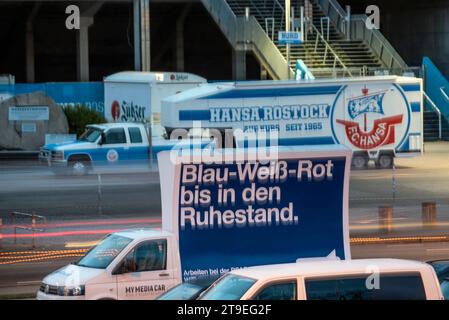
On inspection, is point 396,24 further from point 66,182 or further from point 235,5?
point 66,182

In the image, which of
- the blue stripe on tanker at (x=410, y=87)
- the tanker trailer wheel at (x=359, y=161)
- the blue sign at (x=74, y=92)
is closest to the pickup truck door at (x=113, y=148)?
the tanker trailer wheel at (x=359, y=161)

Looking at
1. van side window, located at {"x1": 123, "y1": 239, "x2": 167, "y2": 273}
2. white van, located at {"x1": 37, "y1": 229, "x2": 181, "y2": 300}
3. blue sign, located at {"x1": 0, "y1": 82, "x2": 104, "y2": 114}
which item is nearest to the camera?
white van, located at {"x1": 37, "y1": 229, "x2": 181, "y2": 300}

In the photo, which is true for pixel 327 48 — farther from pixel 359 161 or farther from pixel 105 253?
pixel 105 253

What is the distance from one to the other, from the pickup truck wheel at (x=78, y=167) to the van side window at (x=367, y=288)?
23.5 meters

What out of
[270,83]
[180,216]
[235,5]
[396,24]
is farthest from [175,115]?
[396,24]

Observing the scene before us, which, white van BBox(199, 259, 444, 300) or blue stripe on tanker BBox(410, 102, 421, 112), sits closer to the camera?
white van BBox(199, 259, 444, 300)

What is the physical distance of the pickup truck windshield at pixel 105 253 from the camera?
43.9 ft

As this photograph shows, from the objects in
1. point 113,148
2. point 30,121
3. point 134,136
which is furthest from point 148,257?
point 30,121

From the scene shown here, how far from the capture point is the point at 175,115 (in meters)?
33.9

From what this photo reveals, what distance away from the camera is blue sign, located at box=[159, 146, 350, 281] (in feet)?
44.7

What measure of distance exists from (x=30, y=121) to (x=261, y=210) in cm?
2568

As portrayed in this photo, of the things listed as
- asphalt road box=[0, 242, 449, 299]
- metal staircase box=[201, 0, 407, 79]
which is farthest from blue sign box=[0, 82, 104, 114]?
asphalt road box=[0, 242, 449, 299]

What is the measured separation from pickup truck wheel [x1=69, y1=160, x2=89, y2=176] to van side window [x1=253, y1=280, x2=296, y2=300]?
77.6ft

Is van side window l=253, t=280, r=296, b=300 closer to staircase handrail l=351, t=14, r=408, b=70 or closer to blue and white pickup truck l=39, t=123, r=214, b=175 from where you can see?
blue and white pickup truck l=39, t=123, r=214, b=175
